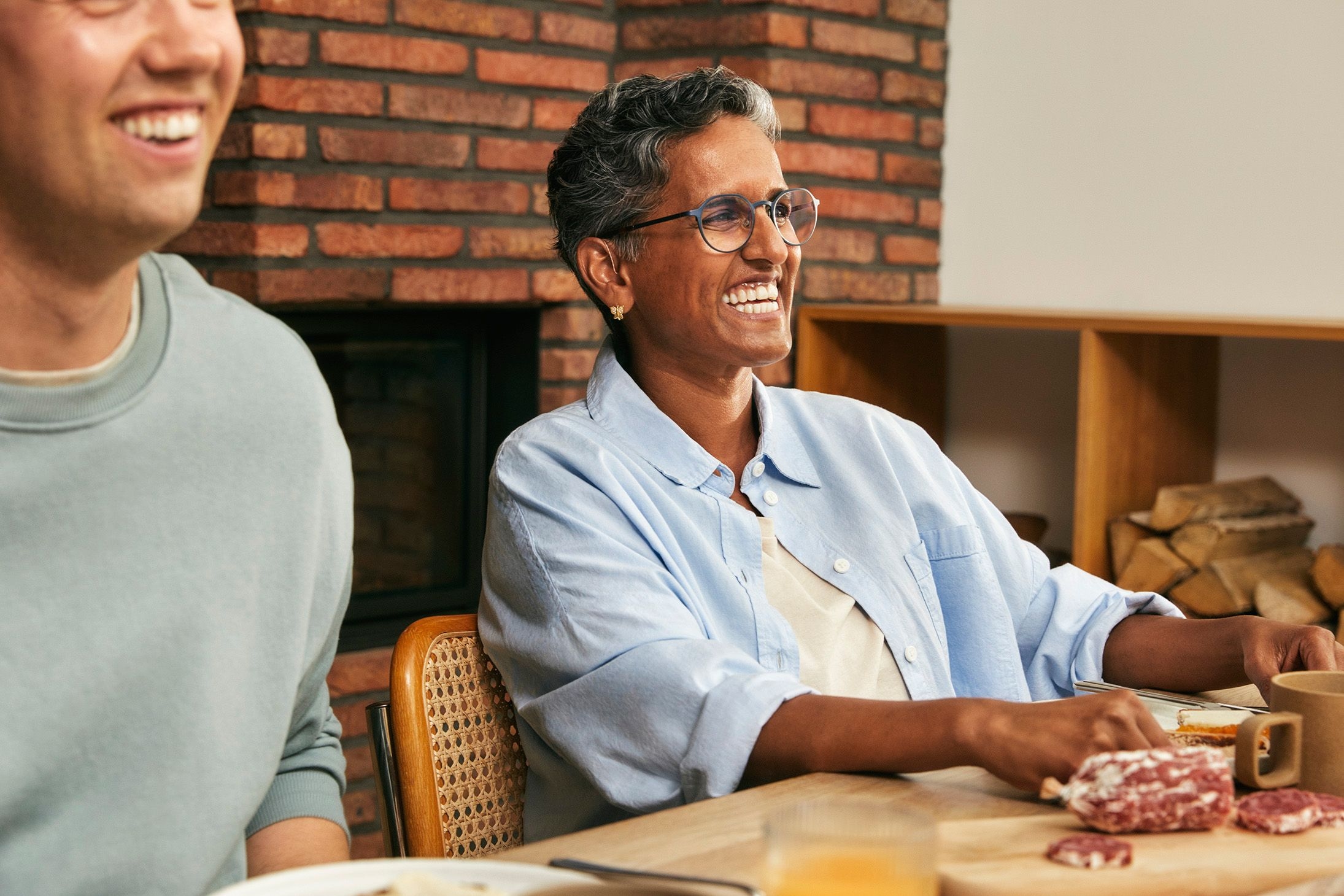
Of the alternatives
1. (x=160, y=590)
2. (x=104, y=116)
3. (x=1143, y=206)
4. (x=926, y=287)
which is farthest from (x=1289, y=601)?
(x=104, y=116)

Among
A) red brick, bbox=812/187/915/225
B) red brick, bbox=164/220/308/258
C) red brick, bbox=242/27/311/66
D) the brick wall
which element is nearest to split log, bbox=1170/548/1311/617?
the brick wall

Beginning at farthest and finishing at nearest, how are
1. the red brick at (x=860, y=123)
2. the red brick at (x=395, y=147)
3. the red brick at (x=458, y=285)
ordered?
the red brick at (x=860, y=123), the red brick at (x=458, y=285), the red brick at (x=395, y=147)

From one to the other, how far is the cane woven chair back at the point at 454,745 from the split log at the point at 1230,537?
1.61 meters

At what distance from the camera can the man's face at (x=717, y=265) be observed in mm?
1686

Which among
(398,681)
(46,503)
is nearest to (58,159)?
(46,503)

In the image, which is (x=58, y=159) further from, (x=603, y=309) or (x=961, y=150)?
(x=961, y=150)

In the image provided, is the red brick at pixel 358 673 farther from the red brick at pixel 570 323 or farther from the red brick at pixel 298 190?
the red brick at pixel 298 190

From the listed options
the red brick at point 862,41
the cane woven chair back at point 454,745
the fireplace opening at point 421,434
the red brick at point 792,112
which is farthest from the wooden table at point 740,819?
the red brick at point 862,41

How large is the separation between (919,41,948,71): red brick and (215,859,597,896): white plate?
8.78 ft

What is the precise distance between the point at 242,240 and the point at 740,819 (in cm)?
176

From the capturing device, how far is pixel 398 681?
1.37 metres

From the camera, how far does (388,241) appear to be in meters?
2.65

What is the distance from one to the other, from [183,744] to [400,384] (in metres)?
1.97

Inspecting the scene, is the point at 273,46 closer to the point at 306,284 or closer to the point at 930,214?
the point at 306,284
